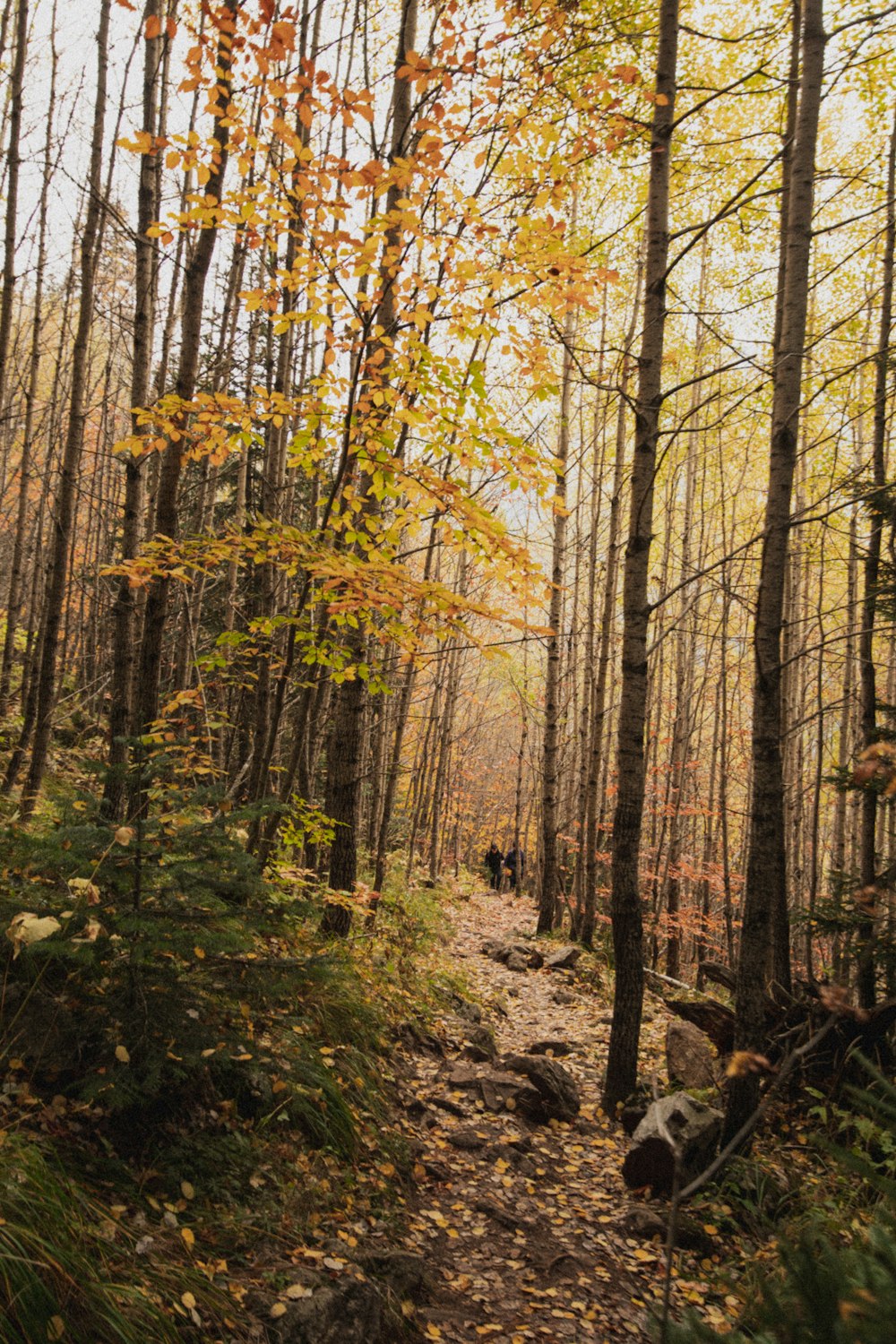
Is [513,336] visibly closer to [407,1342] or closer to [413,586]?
[413,586]

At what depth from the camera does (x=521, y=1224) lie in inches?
158

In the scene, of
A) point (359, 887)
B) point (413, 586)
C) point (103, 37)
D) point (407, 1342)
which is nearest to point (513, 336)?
point (413, 586)

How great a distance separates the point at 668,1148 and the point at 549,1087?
1350mm

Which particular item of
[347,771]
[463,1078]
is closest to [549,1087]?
[463,1078]

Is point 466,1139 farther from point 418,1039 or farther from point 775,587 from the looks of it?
point 775,587

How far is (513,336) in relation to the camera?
512cm

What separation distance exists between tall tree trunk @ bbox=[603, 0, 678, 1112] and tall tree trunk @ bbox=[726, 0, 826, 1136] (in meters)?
0.92

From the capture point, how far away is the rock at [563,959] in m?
9.97

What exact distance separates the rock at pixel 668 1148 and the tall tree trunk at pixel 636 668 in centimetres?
88

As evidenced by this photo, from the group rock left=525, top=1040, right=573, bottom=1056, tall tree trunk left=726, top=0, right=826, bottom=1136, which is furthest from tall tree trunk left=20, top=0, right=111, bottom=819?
tall tree trunk left=726, top=0, right=826, bottom=1136

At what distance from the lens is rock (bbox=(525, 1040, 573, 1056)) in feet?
21.5

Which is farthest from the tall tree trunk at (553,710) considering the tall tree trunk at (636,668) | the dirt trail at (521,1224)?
the dirt trail at (521,1224)

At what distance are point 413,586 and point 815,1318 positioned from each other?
357 centimetres

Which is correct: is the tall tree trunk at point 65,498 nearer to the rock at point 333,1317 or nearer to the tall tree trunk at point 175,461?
the tall tree trunk at point 175,461
